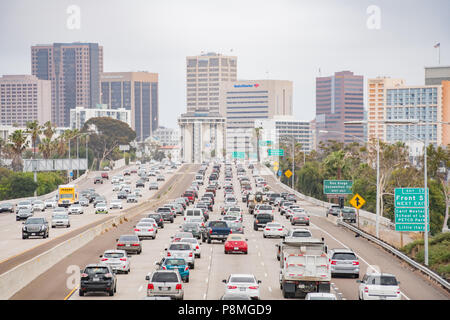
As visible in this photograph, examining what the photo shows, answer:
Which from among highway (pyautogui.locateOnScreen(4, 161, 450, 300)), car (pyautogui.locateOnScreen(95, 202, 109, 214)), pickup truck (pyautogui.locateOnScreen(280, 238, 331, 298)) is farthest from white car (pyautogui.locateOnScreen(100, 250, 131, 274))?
car (pyautogui.locateOnScreen(95, 202, 109, 214))

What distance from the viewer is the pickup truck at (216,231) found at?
190 feet

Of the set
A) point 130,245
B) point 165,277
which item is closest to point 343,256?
point 165,277

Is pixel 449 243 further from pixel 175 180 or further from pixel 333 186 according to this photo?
pixel 175 180

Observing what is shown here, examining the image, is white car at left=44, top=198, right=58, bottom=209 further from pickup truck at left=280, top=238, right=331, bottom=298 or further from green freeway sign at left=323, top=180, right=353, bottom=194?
pickup truck at left=280, top=238, right=331, bottom=298

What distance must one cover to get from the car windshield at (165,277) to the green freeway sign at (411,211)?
22.2 metres

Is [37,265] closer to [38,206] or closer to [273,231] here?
[273,231]

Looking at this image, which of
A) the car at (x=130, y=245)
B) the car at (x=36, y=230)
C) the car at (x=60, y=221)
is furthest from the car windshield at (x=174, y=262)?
the car at (x=60, y=221)

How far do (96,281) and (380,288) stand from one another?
36.6 feet

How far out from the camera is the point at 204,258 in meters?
48.3

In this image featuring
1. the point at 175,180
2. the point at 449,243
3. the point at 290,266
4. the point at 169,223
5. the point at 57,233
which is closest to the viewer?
the point at 290,266

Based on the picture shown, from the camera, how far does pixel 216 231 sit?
58250mm

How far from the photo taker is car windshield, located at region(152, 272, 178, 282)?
101ft

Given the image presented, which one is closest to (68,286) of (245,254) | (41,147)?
(245,254)
